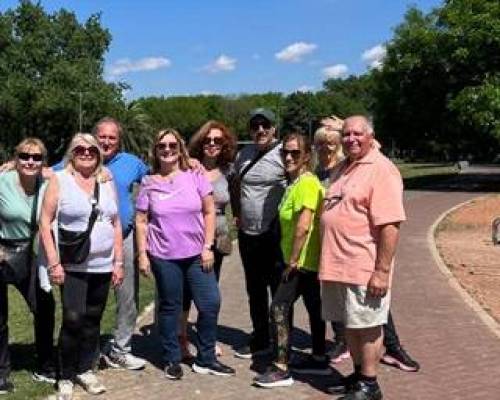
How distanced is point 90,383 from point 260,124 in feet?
7.44

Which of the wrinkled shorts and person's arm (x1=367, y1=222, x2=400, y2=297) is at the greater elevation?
person's arm (x1=367, y1=222, x2=400, y2=297)

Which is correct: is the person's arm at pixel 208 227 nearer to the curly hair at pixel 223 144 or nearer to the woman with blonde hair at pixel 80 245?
the curly hair at pixel 223 144

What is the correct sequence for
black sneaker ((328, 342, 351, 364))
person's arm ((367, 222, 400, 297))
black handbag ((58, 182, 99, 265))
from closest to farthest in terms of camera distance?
person's arm ((367, 222, 400, 297)) → black handbag ((58, 182, 99, 265)) → black sneaker ((328, 342, 351, 364))

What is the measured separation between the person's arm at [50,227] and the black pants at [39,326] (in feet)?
1.60

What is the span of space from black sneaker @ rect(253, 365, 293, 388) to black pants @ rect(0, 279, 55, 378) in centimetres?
155

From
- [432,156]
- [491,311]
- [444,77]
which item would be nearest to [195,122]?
[432,156]

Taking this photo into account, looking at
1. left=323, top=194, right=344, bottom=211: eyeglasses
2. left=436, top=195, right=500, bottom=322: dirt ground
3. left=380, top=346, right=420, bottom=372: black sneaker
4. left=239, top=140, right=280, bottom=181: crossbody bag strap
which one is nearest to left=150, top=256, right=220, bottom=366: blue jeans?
left=239, top=140, right=280, bottom=181: crossbody bag strap

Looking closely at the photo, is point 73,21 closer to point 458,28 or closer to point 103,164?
point 458,28

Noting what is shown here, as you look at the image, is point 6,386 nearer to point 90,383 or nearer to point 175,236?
point 90,383

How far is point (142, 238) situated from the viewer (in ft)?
19.4

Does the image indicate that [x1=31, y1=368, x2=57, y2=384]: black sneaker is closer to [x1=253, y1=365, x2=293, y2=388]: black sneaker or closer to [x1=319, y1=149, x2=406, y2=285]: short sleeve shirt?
[x1=253, y1=365, x2=293, y2=388]: black sneaker

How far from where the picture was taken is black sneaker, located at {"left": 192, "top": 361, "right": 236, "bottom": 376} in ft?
20.0

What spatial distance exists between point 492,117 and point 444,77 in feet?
18.8

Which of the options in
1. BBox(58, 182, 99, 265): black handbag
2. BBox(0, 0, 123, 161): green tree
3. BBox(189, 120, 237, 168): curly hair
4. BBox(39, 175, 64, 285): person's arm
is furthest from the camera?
BBox(0, 0, 123, 161): green tree
